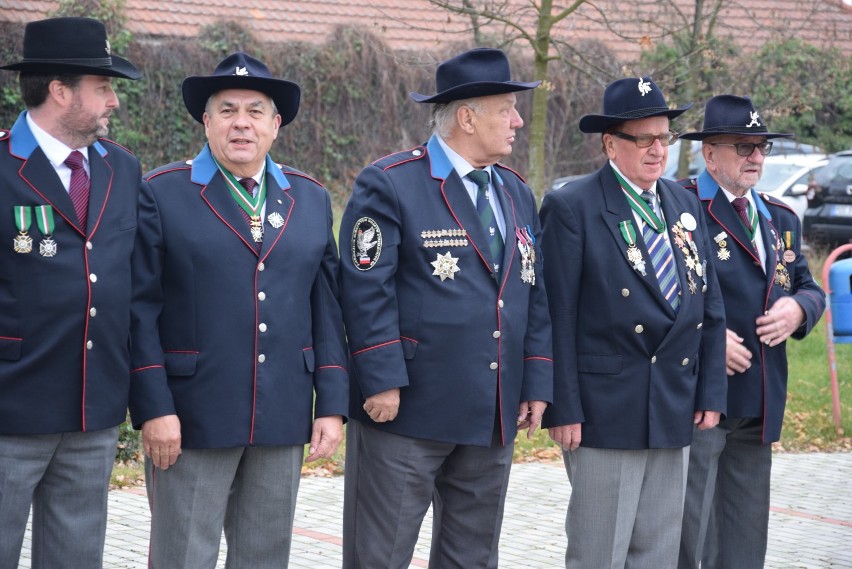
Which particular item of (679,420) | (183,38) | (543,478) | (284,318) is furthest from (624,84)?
(183,38)

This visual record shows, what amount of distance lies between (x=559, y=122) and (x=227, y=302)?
1790 cm

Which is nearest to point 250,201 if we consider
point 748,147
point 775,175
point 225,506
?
point 225,506

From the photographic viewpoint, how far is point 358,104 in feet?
67.9

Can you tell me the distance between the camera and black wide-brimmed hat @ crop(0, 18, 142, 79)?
4.11m

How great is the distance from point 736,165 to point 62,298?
3090 millimetres

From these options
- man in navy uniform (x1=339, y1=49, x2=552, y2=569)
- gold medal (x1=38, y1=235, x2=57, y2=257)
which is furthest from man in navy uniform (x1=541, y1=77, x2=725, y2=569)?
gold medal (x1=38, y1=235, x2=57, y2=257)

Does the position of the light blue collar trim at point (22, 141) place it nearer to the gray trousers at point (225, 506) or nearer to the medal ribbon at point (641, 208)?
the gray trousers at point (225, 506)

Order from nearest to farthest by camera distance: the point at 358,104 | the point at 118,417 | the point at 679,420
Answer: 1. the point at 118,417
2. the point at 679,420
3. the point at 358,104

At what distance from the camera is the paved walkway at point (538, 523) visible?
634cm

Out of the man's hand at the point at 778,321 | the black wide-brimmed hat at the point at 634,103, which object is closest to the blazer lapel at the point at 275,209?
the black wide-brimmed hat at the point at 634,103

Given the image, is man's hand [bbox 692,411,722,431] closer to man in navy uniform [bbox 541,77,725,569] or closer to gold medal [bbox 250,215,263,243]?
man in navy uniform [bbox 541,77,725,569]

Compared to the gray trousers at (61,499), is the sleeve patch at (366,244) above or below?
above

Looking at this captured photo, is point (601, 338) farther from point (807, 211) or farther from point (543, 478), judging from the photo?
point (807, 211)

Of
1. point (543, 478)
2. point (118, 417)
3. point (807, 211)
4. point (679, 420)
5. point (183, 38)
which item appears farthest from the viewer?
point (183, 38)
